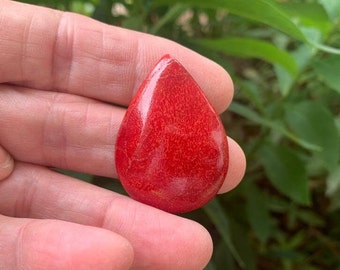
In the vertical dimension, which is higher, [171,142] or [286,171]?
[171,142]

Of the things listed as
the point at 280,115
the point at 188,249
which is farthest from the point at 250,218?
the point at 188,249

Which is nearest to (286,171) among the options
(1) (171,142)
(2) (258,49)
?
(2) (258,49)

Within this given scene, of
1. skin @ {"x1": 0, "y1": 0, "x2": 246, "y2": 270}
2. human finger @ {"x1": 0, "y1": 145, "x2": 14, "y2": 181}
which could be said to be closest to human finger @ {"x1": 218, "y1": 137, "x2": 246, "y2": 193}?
skin @ {"x1": 0, "y1": 0, "x2": 246, "y2": 270}

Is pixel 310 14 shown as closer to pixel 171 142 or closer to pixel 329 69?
pixel 329 69

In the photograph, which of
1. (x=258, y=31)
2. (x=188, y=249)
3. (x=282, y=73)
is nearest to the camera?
(x=188, y=249)

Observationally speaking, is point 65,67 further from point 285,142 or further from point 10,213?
point 285,142

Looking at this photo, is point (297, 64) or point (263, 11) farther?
point (297, 64)

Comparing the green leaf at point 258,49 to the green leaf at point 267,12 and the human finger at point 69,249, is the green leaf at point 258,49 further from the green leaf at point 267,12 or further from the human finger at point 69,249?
the human finger at point 69,249
